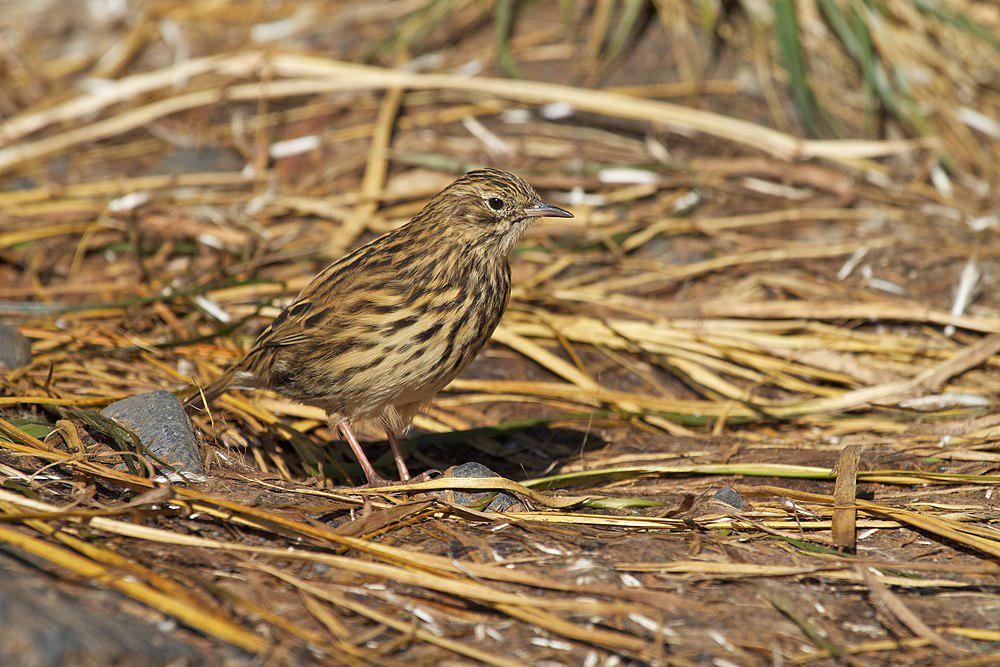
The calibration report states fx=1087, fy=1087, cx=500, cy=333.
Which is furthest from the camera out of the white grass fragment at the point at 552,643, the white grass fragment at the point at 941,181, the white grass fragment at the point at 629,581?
the white grass fragment at the point at 941,181

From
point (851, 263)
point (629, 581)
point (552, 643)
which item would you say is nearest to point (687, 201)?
point (851, 263)

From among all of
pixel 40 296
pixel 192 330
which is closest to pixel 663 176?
pixel 192 330

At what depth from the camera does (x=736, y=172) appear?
7.68m

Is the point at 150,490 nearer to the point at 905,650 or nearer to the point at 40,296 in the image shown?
the point at 905,650

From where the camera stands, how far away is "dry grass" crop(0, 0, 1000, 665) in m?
3.42

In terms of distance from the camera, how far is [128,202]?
702 centimetres

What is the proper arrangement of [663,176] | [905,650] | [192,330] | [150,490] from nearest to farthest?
[905,650] < [150,490] < [192,330] < [663,176]

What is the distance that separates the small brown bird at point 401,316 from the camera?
4496 millimetres

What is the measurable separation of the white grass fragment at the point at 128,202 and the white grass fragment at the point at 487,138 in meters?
2.32

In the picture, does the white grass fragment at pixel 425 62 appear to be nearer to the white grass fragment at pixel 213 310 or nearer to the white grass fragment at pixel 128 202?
the white grass fragment at pixel 128 202

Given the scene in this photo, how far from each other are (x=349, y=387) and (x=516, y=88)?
394cm

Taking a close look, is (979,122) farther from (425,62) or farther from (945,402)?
(425,62)

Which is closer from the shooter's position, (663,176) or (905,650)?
(905,650)

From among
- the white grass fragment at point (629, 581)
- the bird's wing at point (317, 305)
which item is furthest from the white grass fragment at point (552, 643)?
the bird's wing at point (317, 305)
